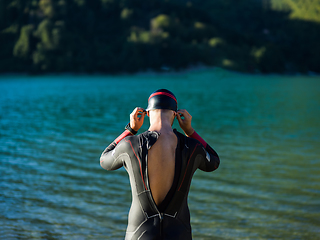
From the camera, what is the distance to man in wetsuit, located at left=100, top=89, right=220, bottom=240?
3.56m

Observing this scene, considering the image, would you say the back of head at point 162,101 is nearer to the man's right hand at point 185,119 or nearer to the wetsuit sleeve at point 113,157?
the man's right hand at point 185,119

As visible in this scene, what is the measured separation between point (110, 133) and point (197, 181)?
11893 mm

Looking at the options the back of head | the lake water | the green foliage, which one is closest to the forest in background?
the green foliage

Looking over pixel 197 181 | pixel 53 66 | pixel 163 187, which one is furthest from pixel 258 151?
pixel 53 66

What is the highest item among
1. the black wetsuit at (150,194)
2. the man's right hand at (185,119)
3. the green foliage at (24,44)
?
→ the green foliage at (24,44)

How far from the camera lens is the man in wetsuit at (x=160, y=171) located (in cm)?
356

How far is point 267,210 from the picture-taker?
951 centimetres

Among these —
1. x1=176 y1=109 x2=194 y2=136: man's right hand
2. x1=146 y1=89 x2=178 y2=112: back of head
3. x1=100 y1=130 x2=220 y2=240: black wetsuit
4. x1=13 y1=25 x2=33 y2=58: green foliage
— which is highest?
x1=13 y1=25 x2=33 y2=58: green foliage

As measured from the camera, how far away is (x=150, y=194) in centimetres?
361

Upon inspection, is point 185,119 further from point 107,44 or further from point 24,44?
point 107,44

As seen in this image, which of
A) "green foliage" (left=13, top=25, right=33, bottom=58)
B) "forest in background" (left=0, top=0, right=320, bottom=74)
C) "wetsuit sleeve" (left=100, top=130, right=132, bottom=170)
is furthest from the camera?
"forest in background" (left=0, top=0, right=320, bottom=74)

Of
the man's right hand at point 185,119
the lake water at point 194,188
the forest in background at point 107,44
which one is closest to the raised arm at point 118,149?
the man's right hand at point 185,119

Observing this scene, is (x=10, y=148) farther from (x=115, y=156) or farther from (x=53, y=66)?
(x=53, y=66)

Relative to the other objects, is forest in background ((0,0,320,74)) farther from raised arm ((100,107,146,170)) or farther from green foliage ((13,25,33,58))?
raised arm ((100,107,146,170))
